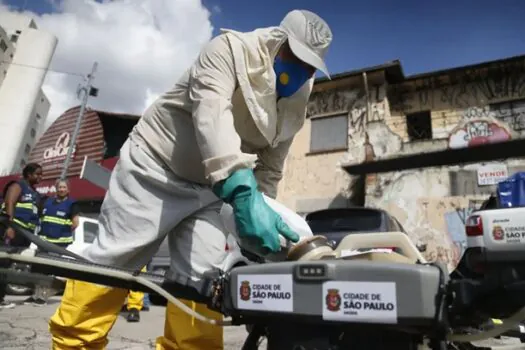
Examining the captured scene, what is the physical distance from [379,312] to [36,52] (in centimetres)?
3634

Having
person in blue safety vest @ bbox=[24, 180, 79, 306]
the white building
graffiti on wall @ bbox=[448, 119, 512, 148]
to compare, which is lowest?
person in blue safety vest @ bbox=[24, 180, 79, 306]

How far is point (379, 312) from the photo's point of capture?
0.71 metres

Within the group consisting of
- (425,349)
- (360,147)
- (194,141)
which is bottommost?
(425,349)

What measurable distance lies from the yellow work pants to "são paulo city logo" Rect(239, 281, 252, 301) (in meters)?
0.50

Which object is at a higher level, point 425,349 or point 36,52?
point 36,52

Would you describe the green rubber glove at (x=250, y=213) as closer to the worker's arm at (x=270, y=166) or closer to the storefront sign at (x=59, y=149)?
the worker's arm at (x=270, y=166)

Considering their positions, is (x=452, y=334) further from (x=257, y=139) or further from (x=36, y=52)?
(x=36, y=52)

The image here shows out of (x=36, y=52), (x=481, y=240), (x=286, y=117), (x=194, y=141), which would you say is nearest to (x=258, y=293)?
(x=194, y=141)

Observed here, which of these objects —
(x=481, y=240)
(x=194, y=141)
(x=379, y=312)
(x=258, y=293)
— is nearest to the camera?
(x=379, y=312)

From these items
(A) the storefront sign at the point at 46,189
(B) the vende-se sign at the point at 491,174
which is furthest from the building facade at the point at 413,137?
(A) the storefront sign at the point at 46,189

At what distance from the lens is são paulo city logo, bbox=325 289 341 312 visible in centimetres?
74

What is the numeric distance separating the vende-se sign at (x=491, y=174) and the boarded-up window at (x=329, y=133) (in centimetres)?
352

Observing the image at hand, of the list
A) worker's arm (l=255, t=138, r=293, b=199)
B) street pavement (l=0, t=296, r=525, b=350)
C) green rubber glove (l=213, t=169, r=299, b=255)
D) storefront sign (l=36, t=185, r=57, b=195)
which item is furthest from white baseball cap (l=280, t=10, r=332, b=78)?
storefront sign (l=36, t=185, r=57, b=195)

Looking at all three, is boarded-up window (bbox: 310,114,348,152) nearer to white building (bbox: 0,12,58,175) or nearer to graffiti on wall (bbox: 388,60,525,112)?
graffiti on wall (bbox: 388,60,525,112)
